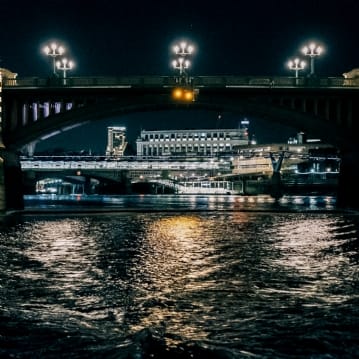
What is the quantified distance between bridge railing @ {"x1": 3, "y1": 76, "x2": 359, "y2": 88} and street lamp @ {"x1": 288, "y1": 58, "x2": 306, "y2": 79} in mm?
2612

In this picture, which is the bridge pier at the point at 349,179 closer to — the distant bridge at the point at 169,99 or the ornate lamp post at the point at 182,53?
the distant bridge at the point at 169,99

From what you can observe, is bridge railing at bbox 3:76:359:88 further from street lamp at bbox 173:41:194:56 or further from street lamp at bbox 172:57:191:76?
street lamp at bbox 173:41:194:56

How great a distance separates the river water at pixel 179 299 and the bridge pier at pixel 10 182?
86.1ft

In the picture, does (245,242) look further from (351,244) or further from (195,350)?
(195,350)

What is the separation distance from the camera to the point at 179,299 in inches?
543

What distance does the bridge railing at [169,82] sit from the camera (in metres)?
50.9

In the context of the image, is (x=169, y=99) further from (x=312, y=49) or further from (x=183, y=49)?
(x=312, y=49)

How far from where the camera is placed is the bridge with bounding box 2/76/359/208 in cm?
5097

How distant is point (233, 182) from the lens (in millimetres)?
164250

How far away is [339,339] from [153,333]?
3.56 metres

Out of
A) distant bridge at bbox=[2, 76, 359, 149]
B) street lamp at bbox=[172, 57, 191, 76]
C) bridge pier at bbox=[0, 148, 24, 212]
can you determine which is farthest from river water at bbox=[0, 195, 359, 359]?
distant bridge at bbox=[2, 76, 359, 149]

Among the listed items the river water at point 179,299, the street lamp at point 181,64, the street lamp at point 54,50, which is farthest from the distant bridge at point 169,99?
the river water at point 179,299

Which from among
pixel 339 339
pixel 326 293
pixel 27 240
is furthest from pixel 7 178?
pixel 339 339

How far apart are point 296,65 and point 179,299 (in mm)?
43917
